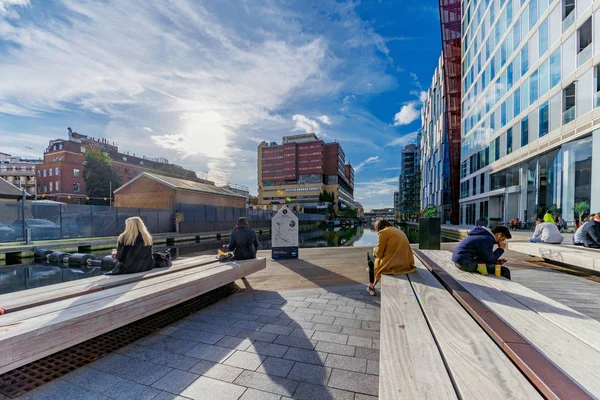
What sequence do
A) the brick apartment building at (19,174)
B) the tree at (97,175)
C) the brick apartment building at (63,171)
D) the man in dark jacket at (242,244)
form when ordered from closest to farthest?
the man in dark jacket at (242,244) → the tree at (97,175) → the brick apartment building at (63,171) → the brick apartment building at (19,174)

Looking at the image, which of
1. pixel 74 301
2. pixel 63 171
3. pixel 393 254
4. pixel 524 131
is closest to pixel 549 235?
pixel 393 254

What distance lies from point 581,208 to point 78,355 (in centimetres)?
2225

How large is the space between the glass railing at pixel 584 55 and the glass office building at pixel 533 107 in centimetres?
6

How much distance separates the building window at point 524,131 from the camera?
68.8 feet

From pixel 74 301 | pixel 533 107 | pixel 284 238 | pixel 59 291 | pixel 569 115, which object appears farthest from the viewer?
pixel 533 107

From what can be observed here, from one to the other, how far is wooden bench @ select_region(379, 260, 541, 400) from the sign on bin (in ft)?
18.7

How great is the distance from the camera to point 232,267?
14.6 feet

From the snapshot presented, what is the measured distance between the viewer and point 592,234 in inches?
244

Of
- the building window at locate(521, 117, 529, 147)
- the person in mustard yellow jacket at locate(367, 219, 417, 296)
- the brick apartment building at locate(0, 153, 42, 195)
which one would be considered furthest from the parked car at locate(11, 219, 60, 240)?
the brick apartment building at locate(0, 153, 42, 195)

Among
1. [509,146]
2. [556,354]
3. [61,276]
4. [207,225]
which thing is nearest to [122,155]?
[207,225]

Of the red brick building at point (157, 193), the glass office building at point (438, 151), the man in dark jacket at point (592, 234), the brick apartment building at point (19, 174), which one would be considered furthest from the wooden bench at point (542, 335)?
the brick apartment building at point (19, 174)

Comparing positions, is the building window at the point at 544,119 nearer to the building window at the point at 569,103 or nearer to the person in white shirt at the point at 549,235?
the building window at the point at 569,103

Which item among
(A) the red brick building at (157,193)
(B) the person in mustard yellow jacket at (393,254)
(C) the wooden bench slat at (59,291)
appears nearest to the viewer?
(C) the wooden bench slat at (59,291)

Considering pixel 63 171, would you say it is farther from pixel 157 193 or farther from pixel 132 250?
pixel 132 250
